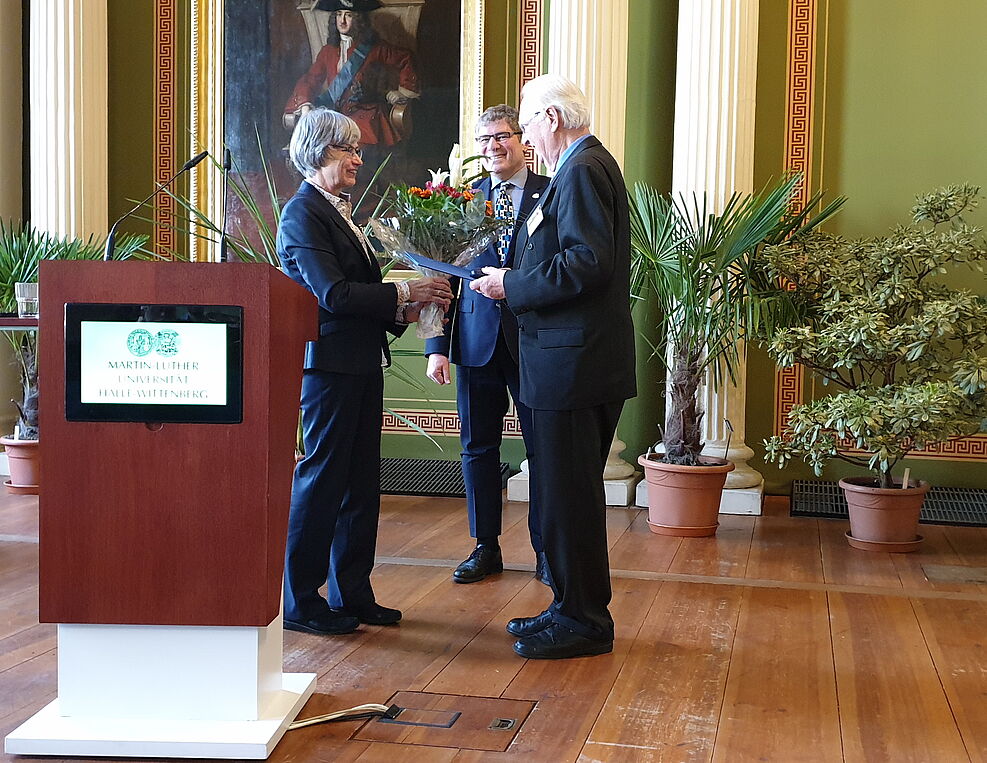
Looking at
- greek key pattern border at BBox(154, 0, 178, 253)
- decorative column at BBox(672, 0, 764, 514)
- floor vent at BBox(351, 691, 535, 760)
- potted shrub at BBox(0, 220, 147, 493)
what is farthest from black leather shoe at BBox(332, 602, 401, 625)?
greek key pattern border at BBox(154, 0, 178, 253)

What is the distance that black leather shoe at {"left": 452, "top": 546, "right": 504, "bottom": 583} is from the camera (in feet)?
13.1

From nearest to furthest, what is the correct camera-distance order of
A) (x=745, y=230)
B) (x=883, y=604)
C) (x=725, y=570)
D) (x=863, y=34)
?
(x=883, y=604), (x=725, y=570), (x=745, y=230), (x=863, y=34)

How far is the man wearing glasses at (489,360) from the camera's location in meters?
3.88

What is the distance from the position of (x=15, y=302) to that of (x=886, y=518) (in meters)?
4.23

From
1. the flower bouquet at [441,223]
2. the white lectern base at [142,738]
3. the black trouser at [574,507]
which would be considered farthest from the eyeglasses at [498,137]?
the white lectern base at [142,738]

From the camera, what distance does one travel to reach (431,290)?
339 centimetres

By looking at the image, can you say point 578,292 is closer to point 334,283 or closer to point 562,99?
point 562,99

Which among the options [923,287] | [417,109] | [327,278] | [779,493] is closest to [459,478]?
[779,493]

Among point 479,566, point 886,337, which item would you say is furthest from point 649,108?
point 479,566

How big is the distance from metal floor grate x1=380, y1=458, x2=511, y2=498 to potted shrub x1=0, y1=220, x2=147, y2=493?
1.77m

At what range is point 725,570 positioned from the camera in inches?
166

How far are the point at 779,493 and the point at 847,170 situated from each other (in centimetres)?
171

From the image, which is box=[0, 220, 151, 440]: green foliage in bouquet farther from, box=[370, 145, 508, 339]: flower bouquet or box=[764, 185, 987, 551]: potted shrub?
box=[764, 185, 987, 551]: potted shrub

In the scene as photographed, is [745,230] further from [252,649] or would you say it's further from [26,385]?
[26,385]
